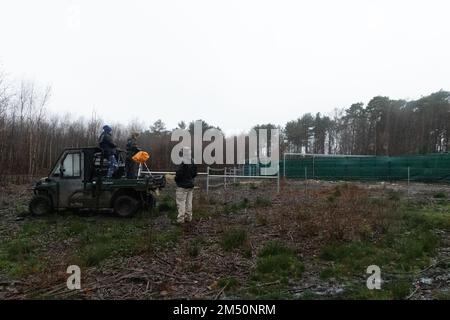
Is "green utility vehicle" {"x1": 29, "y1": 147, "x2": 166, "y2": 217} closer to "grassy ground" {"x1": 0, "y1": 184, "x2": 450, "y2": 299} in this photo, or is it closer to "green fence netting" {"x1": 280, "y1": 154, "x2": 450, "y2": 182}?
"grassy ground" {"x1": 0, "y1": 184, "x2": 450, "y2": 299}

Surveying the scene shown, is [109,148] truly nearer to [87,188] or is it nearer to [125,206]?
[87,188]

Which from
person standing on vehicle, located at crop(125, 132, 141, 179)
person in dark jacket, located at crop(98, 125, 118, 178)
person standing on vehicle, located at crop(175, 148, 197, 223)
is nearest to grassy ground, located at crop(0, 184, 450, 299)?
person standing on vehicle, located at crop(175, 148, 197, 223)

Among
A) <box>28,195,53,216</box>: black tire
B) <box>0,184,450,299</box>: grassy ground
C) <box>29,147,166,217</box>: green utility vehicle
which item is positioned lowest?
<box>0,184,450,299</box>: grassy ground

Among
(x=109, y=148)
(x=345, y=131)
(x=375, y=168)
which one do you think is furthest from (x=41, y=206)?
Answer: (x=345, y=131)

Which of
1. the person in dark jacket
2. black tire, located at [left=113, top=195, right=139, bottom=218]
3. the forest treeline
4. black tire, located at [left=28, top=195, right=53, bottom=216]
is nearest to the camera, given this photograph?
the person in dark jacket

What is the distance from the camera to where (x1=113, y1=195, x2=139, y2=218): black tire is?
37.1 ft

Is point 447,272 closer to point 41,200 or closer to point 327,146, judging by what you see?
point 41,200

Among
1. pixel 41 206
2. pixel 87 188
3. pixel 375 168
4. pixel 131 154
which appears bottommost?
pixel 41 206

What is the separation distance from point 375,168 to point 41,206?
80.1 ft

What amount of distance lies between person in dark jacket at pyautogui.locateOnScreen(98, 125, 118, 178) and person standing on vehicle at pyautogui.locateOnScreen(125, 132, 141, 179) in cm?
48

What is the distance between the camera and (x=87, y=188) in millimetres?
11312

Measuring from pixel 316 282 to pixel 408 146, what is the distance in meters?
60.2

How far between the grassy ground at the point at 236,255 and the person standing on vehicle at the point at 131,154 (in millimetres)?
1932

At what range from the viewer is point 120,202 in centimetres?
1134
